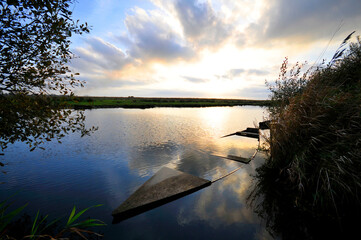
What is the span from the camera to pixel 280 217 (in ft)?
22.5

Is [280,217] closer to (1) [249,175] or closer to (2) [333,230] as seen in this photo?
(2) [333,230]

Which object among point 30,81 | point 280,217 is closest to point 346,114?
point 280,217

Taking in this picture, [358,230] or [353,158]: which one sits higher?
[353,158]

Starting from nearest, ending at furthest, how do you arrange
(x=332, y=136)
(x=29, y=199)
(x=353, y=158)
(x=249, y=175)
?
1. (x=353, y=158)
2. (x=332, y=136)
3. (x=29, y=199)
4. (x=249, y=175)

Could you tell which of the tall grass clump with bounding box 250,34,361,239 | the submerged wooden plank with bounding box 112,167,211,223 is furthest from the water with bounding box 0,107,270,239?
the tall grass clump with bounding box 250,34,361,239

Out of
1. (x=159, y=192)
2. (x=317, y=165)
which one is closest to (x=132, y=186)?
(x=159, y=192)

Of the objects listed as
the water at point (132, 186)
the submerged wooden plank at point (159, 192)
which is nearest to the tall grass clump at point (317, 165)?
the water at point (132, 186)

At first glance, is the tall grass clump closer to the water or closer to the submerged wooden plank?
the water

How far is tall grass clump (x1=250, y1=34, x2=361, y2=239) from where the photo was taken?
6207 mm

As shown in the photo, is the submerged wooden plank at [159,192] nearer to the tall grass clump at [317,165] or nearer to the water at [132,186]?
the water at [132,186]

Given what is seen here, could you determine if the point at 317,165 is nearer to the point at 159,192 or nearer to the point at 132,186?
the point at 159,192

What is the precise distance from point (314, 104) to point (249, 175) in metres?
5.90

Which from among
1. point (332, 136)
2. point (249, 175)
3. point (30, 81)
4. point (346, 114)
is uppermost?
point (30, 81)

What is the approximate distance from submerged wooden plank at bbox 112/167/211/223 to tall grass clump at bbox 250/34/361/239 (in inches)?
137
